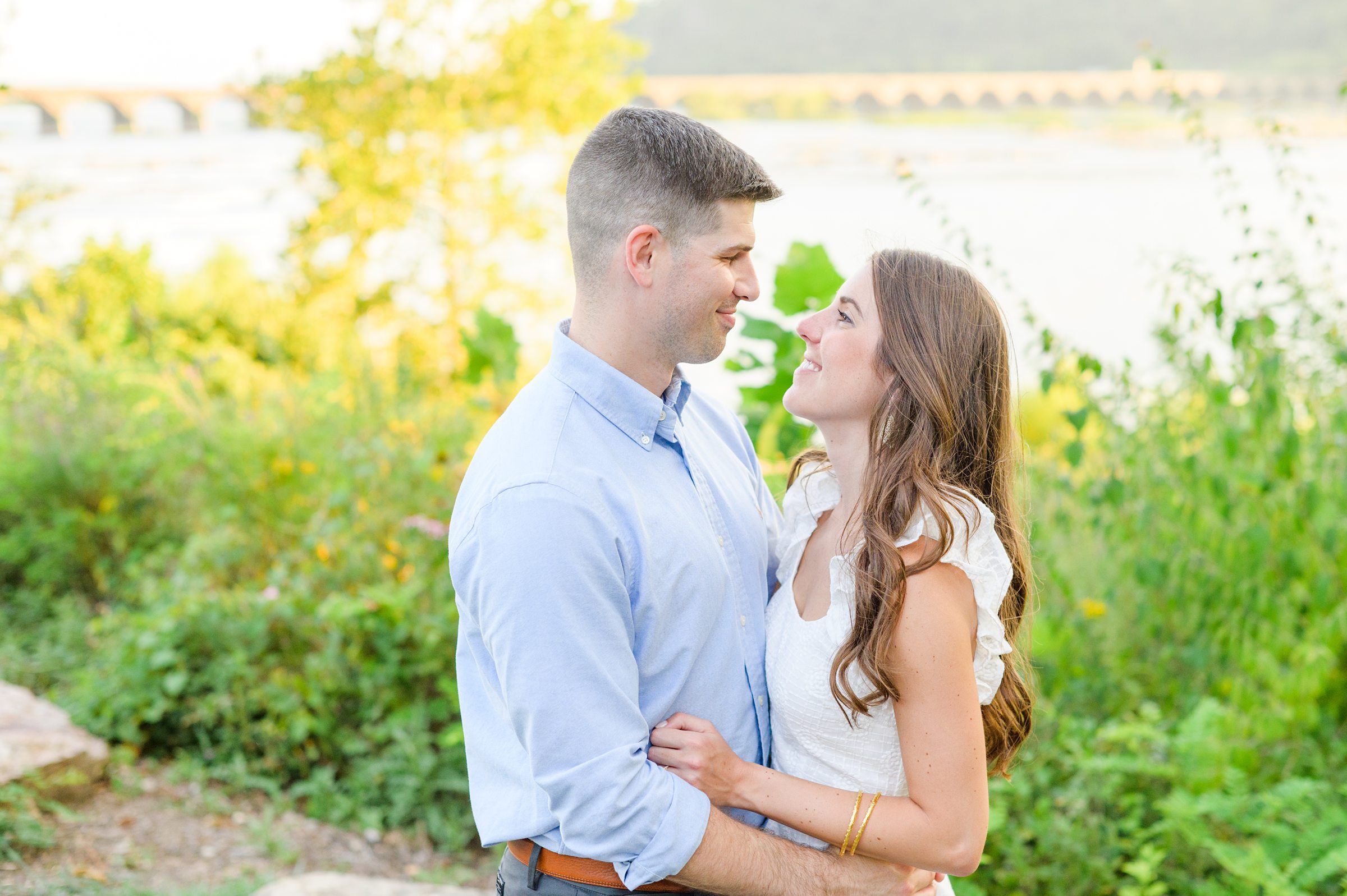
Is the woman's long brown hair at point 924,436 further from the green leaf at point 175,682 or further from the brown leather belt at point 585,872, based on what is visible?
the green leaf at point 175,682

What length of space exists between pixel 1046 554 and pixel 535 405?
265 centimetres

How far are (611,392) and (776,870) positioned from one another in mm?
819

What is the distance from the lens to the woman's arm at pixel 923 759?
61.6 inches

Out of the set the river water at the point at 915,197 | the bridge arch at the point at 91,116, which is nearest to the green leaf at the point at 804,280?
the river water at the point at 915,197

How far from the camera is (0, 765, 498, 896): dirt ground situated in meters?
2.96

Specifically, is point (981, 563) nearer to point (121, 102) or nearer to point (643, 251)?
point (643, 251)

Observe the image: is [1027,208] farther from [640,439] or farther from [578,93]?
[640,439]

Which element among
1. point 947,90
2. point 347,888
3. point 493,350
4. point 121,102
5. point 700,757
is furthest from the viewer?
point 121,102

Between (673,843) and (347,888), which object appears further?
(347,888)

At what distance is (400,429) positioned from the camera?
4.80 metres

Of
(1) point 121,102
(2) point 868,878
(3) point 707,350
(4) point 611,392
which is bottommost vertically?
(2) point 868,878

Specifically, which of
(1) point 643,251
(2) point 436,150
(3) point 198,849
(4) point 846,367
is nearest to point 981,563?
(4) point 846,367

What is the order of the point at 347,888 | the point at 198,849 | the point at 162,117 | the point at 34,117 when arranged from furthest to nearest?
the point at 162,117 < the point at 34,117 < the point at 198,849 < the point at 347,888

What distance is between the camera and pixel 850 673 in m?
1.66
